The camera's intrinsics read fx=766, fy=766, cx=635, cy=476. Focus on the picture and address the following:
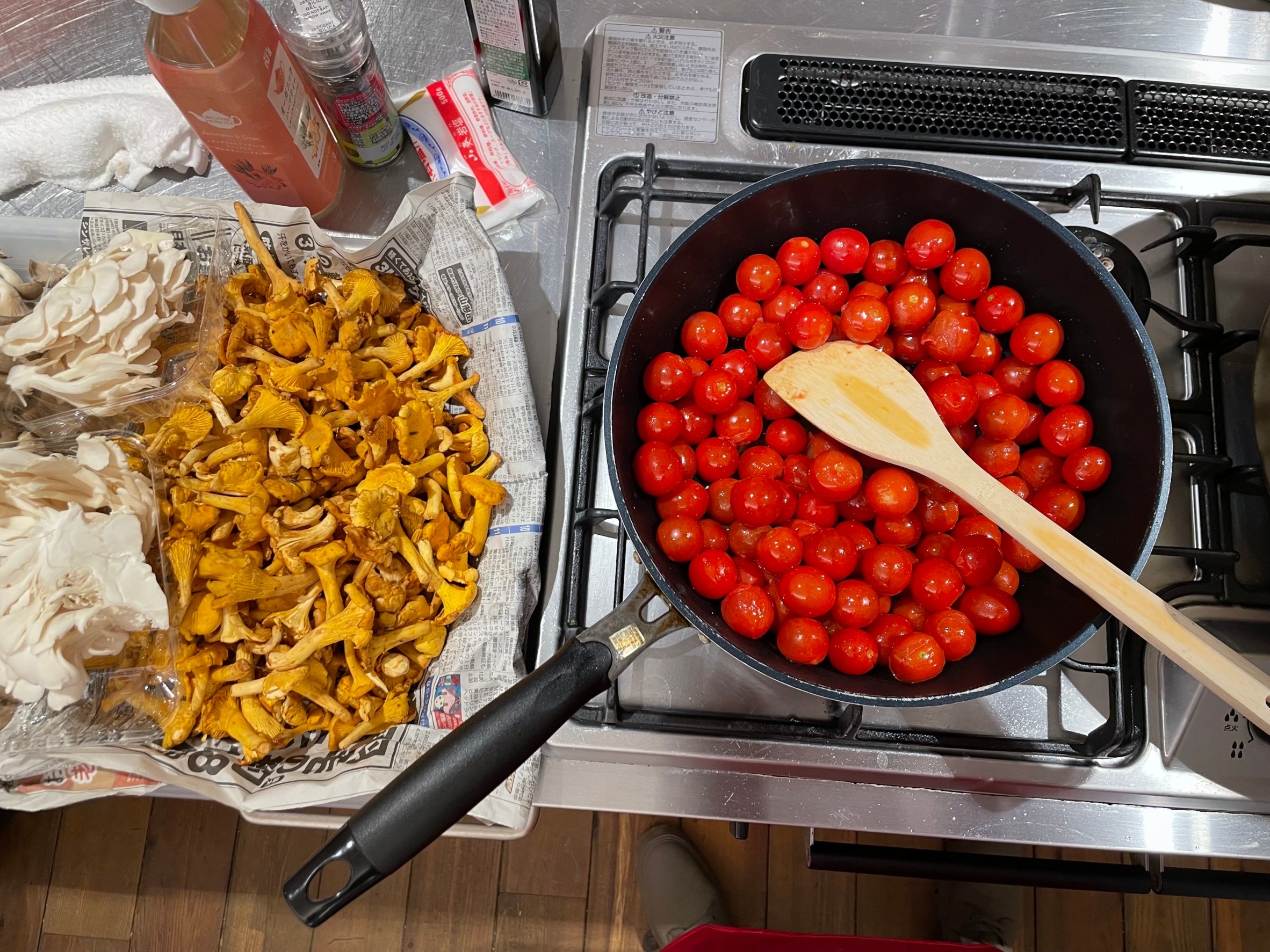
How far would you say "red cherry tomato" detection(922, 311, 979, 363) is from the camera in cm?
81

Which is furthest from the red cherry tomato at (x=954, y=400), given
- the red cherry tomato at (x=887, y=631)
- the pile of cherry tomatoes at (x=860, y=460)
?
the red cherry tomato at (x=887, y=631)

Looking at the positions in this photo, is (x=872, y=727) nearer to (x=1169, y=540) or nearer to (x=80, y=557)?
(x=1169, y=540)

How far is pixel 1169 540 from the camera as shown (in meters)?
0.90

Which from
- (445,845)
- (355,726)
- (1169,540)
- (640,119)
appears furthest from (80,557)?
(1169,540)

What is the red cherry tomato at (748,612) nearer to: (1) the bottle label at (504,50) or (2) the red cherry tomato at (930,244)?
(2) the red cherry tomato at (930,244)

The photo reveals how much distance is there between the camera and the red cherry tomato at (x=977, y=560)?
78 centimetres

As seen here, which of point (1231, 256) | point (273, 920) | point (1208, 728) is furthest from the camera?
point (273, 920)

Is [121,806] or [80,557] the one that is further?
[121,806]

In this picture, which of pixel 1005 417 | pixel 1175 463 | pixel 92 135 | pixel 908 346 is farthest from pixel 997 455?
pixel 92 135

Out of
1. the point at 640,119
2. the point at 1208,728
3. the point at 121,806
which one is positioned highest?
the point at 640,119

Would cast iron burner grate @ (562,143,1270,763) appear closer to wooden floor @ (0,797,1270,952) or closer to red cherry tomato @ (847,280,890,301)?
red cherry tomato @ (847,280,890,301)

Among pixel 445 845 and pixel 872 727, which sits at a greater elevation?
pixel 872 727

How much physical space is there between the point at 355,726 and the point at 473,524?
26cm

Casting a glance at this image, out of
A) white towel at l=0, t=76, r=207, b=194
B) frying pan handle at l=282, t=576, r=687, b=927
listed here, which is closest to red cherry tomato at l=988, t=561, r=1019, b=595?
frying pan handle at l=282, t=576, r=687, b=927
